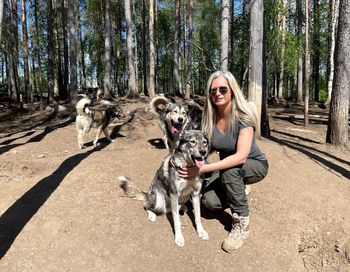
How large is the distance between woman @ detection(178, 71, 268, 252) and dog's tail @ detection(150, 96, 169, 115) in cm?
393

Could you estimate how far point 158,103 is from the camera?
27.1 ft

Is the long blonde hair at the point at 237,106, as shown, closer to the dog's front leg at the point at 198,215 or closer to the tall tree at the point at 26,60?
the dog's front leg at the point at 198,215

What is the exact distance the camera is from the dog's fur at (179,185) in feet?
12.5

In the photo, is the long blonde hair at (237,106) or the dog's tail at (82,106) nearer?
the long blonde hair at (237,106)

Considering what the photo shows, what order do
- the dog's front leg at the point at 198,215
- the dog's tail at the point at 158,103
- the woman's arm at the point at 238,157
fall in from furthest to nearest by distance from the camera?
1. the dog's tail at the point at 158,103
2. the dog's front leg at the point at 198,215
3. the woman's arm at the point at 238,157

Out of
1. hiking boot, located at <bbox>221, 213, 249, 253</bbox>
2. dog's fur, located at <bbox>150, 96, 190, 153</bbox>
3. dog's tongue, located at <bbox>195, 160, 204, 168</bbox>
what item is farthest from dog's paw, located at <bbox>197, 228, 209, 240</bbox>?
dog's fur, located at <bbox>150, 96, 190, 153</bbox>

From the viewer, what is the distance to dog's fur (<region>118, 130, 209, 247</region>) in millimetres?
3797

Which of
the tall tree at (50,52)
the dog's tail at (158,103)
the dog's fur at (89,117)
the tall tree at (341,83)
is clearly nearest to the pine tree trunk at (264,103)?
the tall tree at (341,83)

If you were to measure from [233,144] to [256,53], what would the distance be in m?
5.15

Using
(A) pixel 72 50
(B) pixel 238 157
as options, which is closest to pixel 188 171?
(B) pixel 238 157

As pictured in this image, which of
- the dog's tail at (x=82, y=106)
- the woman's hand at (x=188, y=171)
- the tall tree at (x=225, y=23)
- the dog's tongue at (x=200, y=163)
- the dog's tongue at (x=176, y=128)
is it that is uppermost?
the tall tree at (x=225, y=23)

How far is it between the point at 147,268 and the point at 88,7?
29.2 metres

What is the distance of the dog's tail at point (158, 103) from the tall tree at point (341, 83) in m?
4.84

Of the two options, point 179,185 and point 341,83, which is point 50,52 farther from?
point 179,185
